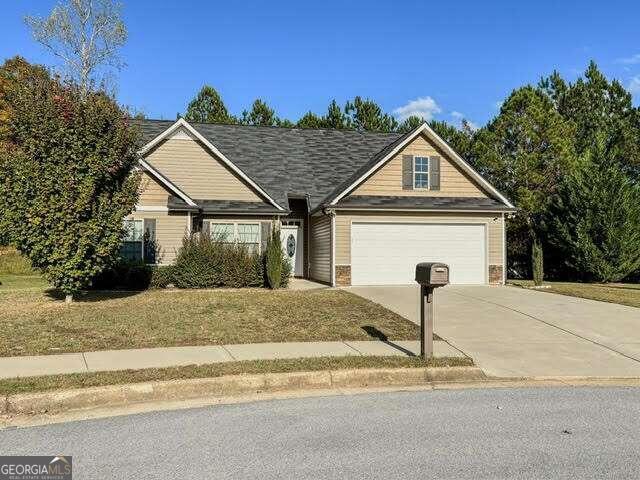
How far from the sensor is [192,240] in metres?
18.5

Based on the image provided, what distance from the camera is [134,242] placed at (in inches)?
755

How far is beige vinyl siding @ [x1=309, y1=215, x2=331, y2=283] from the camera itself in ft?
68.0

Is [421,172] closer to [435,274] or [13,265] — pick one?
[435,274]

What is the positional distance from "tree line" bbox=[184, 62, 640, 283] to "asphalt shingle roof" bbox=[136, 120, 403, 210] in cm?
714

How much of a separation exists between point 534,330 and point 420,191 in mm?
10475

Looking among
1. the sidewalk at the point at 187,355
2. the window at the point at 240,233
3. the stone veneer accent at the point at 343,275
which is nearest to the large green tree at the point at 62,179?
the sidewalk at the point at 187,355

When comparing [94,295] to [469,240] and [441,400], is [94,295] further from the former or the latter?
[469,240]

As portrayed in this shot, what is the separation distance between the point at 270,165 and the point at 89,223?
1236cm

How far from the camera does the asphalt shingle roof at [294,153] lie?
23234mm

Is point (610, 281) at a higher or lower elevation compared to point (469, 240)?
lower

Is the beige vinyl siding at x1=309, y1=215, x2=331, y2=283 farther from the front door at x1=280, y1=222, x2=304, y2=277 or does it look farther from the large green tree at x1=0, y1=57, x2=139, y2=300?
the large green tree at x1=0, y1=57, x2=139, y2=300

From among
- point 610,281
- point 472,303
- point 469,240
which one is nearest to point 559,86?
point 610,281

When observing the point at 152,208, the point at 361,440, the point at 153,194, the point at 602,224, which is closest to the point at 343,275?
the point at 152,208

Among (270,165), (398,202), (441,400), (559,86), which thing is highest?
(559,86)
